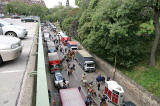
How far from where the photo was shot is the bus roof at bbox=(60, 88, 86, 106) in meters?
10.7

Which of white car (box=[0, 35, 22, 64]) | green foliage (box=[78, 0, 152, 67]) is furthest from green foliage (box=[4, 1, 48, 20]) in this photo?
white car (box=[0, 35, 22, 64])

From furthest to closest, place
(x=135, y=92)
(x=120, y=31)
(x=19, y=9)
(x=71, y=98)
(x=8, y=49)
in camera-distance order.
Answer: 1. (x=19, y=9)
2. (x=120, y=31)
3. (x=135, y=92)
4. (x=71, y=98)
5. (x=8, y=49)

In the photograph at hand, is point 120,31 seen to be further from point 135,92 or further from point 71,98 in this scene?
point 71,98

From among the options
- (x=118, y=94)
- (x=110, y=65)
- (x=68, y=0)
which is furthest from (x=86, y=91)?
(x=68, y=0)

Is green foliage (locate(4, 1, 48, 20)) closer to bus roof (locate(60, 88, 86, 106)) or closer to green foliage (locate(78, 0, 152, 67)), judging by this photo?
green foliage (locate(78, 0, 152, 67))

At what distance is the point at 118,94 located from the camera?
13766 millimetres

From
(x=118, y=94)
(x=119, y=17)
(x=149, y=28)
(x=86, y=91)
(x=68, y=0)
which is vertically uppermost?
(x=68, y=0)

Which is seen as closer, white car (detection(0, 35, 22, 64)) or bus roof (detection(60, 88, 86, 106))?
white car (detection(0, 35, 22, 64))

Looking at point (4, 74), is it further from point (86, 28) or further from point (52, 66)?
point (86, 28)

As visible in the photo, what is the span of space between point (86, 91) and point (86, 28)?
43.3ft

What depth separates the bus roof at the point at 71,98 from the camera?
1068cm

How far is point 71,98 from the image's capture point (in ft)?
37.1

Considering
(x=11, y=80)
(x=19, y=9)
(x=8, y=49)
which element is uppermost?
(x=19, y=9)

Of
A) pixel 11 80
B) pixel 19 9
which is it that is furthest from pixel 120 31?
pixel 19 9
